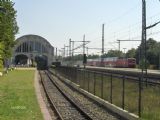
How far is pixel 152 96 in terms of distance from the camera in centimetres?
2019

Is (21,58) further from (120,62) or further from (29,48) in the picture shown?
(120,62)

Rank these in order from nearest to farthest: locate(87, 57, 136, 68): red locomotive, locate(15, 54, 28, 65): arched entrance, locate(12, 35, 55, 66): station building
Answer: locate(87, 57, 136, 68): red locomotive → locate(12, 35, 55, 66): station building → locate(15, 54, 28, 65): arched entrance

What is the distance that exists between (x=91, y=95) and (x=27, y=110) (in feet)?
32.1

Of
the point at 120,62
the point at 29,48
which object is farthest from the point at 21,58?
the point at 120,62

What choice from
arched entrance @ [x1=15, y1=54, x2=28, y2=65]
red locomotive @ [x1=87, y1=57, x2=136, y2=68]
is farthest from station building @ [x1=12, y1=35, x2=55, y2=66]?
red locomotive @ [x1=87, y1=57, x2=136, y2=68]

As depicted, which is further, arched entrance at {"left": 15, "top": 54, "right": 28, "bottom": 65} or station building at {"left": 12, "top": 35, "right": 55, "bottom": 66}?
arched entrance at {"left": 15, "top": 54, "right": 28, "bottom": 65}

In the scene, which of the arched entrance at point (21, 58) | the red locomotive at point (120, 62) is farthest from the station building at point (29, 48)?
the red locomotive at point (120, 62)

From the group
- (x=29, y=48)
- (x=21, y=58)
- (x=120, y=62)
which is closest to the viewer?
(x=120, y=62)

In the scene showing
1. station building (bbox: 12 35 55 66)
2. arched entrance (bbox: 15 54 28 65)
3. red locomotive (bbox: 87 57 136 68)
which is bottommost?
red locomotive (bbox: 87 57 136 68)

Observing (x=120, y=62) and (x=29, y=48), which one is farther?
(x=29, y=48)

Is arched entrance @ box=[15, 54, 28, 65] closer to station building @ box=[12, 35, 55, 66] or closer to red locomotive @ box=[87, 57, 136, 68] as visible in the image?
station building @ box=[12, 35, 55, 66]

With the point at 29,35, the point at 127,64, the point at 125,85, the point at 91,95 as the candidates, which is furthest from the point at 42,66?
the point at 125,85

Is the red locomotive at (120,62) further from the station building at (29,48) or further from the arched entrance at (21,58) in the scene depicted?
the arched entrance at (21,58)

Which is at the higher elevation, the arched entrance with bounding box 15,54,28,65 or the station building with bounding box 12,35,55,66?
the station building with bounding box 12,35,55,66
